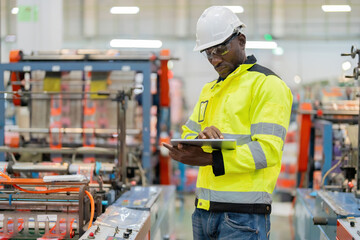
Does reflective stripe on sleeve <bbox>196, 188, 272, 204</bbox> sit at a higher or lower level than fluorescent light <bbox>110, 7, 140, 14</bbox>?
lower

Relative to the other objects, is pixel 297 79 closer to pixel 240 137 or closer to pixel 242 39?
pixel 242 39

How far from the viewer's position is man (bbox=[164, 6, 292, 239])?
7.41ft

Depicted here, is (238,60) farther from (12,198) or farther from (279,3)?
(279,3)

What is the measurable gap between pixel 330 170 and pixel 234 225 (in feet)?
10.1

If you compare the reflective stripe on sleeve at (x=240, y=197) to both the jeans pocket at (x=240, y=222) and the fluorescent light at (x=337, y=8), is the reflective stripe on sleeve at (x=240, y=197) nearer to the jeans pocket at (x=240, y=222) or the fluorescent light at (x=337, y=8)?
the jeans pocket at (x=240, y=222)

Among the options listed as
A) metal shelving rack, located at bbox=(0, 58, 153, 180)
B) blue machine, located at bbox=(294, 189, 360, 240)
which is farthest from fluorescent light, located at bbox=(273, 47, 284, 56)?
blue machine, located at bbox=(294, 189, 360, 240)

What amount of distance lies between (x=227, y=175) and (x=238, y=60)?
58cm

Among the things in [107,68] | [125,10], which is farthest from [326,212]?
[125,10]

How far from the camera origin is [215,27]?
2.47 metres

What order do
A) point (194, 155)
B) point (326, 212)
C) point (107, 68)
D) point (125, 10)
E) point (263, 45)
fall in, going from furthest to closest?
point (263, 45) → point (125, 10) → point (107, 68) → point (326, 212) → point (194, 155)

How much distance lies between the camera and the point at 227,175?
2.38m

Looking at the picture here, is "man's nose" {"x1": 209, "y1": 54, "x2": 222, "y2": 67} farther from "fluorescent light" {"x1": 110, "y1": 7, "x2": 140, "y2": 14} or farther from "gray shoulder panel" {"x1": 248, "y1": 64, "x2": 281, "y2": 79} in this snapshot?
"fluorescent light" {"x1": 110, "y1": 7, "x2": 140, "y2": 14}

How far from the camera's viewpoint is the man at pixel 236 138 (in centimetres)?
226

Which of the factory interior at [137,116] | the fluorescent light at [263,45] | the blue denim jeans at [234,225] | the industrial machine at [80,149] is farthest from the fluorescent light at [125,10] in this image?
the blue denim jeans at [234,225]
